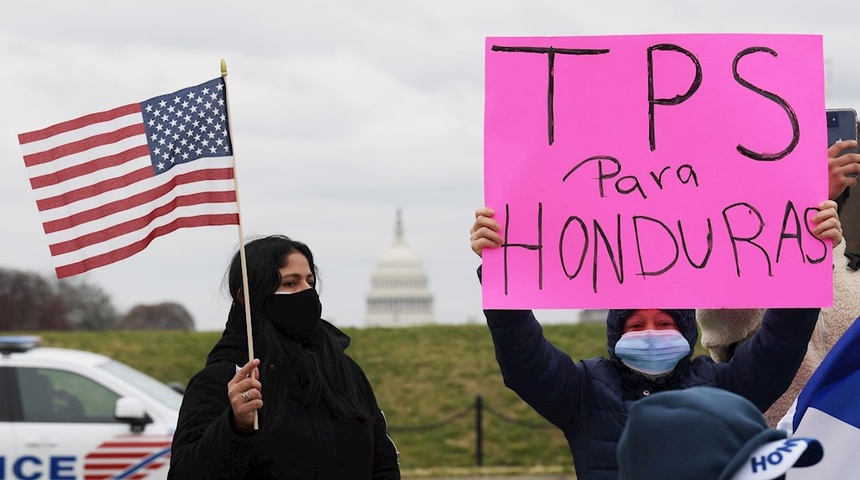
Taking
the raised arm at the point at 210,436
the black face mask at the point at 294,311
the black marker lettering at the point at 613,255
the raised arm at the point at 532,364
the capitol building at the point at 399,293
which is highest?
the black marker lettering at the point at 613,255

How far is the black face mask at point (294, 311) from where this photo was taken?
13.7 feet

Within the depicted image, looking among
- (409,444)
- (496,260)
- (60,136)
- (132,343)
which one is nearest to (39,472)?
(60,136)

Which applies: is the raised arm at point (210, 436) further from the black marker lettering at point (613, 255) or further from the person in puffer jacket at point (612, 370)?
the black marker lettering at point (613, 255)

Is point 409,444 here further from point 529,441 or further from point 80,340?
point 80,340

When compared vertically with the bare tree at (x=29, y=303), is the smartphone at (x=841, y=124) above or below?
above

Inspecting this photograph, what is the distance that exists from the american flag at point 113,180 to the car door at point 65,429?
6.66 metres

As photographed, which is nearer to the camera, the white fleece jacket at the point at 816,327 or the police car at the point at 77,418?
the white fleece jacket at the point at 816,327

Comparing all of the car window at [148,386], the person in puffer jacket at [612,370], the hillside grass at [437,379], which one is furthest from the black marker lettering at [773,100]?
the hillside grass at [437,379]

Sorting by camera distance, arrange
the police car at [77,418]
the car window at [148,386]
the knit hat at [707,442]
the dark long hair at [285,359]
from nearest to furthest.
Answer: the knit hat at [707,442], the dark long hair at [285,359], the police car at [77,418], the car window at [148,386]

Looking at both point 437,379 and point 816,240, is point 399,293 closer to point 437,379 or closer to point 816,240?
point 437,379

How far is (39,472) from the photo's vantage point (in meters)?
10.8

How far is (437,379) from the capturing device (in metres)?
23.5

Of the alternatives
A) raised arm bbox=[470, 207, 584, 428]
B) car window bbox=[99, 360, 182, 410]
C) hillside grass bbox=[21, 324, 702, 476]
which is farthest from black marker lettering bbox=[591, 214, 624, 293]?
hillside grass bbox=[21, 324, 702, 476]

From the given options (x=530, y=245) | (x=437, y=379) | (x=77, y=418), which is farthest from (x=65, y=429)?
(x=437, y=379)
